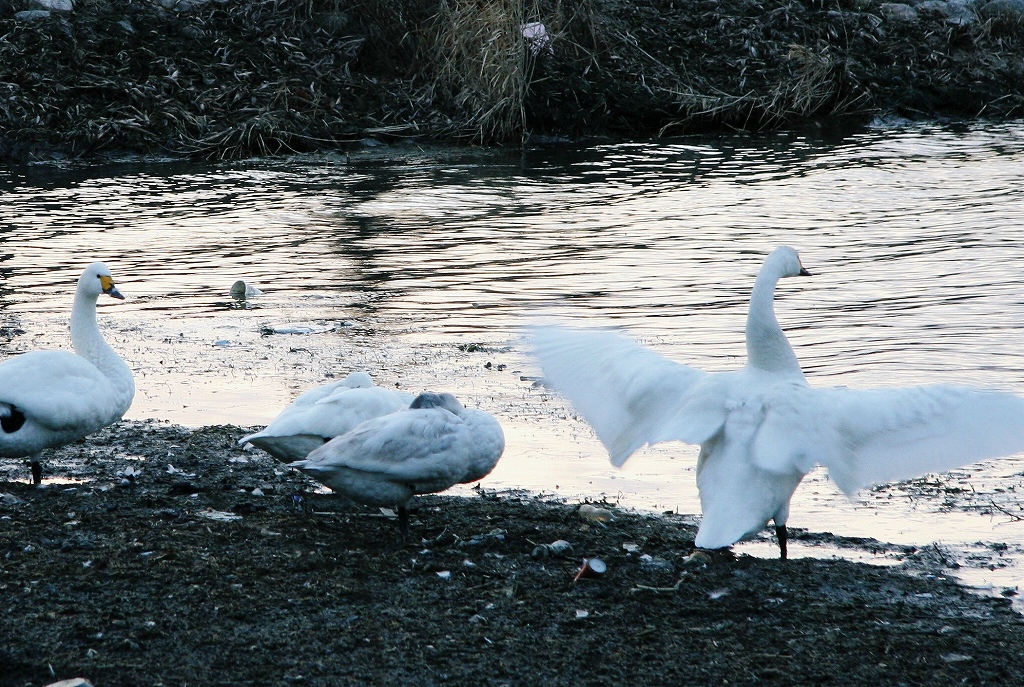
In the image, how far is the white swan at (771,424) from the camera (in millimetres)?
4586

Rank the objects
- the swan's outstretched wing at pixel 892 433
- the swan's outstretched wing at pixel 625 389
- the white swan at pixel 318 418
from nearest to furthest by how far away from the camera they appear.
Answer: the swan's outstretched wing at pixel 892 433
the swan's outstretched wing at pixel 625 389
the white swan at pixel 318 418

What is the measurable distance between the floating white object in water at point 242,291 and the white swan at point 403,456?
5.11 metres

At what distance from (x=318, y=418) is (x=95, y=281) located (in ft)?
6.84

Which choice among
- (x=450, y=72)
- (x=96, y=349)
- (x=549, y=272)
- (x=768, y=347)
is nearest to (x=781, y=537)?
(x=768, y=347)

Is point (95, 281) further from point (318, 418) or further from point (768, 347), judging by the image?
point (768, 347)

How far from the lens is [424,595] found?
4.71m

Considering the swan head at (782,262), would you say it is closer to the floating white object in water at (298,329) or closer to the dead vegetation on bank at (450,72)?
the floating white object in water at (298,329)

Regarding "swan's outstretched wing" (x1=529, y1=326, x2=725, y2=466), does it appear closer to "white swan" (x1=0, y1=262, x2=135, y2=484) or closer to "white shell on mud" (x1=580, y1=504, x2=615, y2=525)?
"white shell on mud" (x1=580, y1=504, x2=615, y2=525)

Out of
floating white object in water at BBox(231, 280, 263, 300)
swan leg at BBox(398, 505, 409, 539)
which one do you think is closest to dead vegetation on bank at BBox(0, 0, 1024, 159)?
floating white object in water at BBox(231, 280, 263, 300)

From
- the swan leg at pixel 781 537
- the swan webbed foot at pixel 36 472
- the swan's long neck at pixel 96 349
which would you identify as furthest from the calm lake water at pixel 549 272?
the swan webbed foot at pixel 36 472

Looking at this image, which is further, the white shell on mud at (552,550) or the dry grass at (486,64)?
the dry grass at (486,64)

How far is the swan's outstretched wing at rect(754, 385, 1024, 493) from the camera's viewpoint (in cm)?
455

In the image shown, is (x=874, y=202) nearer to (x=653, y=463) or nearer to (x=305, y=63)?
(x=653, y=463)

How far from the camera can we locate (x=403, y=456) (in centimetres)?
523
